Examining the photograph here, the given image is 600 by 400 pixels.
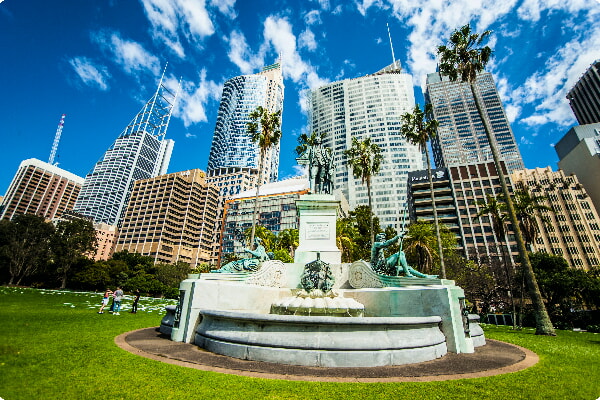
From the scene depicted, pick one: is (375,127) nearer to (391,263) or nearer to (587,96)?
(587,96)

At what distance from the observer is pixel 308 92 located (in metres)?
160

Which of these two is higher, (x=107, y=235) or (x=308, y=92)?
(x=308, y=92)

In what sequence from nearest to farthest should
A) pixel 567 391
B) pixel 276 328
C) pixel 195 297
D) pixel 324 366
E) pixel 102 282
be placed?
pixel 567 391
pixel 324 366
pixel 276 328
pixel 195 297
pixel 102 282

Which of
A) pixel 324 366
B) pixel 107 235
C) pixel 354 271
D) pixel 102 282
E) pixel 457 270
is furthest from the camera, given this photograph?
pixel 107 235

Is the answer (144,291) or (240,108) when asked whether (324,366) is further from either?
(240,108)

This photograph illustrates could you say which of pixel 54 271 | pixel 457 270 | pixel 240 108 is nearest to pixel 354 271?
pixel 457 270

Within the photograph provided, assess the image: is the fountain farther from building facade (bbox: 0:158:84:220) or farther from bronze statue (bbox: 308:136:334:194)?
building facade (bbox: 0:158:84:220)

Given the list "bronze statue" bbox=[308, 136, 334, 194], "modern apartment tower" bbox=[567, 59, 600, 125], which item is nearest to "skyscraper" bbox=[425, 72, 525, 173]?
"modern apartment tower" bbox=[567, 59, 600, 125]

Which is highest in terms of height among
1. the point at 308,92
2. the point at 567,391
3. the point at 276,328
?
the point at 308,92

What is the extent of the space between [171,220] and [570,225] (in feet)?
490

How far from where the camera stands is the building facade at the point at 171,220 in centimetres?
12319

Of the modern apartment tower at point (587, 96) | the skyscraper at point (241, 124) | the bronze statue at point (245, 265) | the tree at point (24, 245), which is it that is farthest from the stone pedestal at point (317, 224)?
the skyscraper at point (241, 124)

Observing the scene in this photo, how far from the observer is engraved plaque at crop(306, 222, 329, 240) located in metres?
11.2

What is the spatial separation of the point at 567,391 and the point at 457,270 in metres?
37.7
